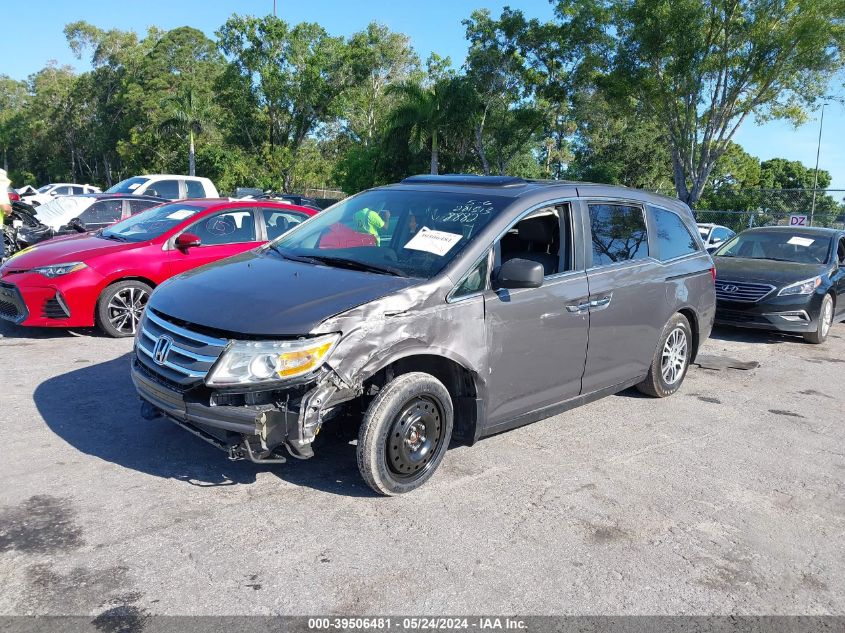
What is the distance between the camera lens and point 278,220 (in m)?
9.14

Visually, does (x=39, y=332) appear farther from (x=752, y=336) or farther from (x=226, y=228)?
(x=752, y=336)

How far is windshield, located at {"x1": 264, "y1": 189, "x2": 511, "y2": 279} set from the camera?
4.47m

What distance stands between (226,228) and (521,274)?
537 centimetres

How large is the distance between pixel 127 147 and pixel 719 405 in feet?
166

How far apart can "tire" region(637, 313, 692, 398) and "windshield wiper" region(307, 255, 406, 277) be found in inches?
108

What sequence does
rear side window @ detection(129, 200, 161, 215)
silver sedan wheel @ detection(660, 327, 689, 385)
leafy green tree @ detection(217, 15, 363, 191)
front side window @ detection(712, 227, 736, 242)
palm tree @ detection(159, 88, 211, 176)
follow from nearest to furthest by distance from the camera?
silver sedan wheel @ detection(660, 327, 689, 385) < rear side window @ detection(129, 200, 161, 215) < front side window @ detection(712, 227, 736, 242) < leafy green tree @ detection(217, 15, 363, 191) < palm tree @ detection(159, 88, 211, 176)

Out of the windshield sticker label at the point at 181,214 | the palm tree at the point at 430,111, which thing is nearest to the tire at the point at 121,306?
the windshield sticker label at the point at 181,214

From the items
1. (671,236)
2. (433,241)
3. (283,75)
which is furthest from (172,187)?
(283,75)

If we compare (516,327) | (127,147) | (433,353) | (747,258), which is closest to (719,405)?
(516,327)

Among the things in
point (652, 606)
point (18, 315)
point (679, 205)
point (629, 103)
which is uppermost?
point (629, 103)

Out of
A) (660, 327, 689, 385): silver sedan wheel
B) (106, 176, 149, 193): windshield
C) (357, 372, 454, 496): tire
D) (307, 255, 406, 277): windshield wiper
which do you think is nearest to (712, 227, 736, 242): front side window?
(660, 327, 689, 385): silver sedan wheel

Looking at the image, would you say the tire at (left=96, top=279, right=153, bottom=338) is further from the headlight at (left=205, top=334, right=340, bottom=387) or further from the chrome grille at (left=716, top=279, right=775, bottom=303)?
the chrome grille at (left=716, top=279, right=775, bottom=303)

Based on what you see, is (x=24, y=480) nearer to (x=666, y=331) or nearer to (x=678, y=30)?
(x=666, y=331)

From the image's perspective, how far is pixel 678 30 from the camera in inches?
909
